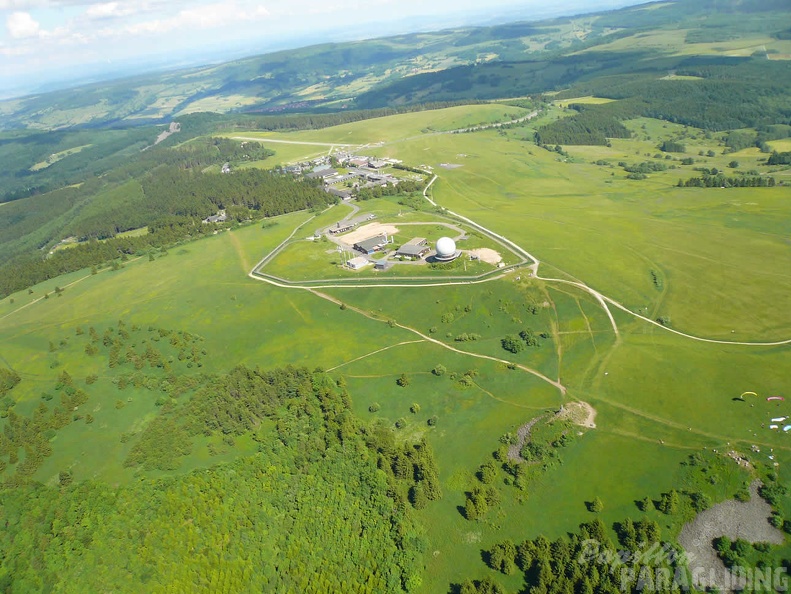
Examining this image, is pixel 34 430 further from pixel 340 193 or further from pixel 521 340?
pixel 340 193

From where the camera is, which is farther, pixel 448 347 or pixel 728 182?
pixel 728 182

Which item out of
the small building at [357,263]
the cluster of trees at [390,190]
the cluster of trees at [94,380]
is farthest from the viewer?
the cluster of trees at [390,190]

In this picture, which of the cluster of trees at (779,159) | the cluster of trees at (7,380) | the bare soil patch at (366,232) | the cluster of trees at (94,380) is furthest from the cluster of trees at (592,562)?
the cluster of trees at (779,159)

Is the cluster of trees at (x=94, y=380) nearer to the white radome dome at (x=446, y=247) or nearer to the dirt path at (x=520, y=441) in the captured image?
the dirt path at (x=520, y=441)

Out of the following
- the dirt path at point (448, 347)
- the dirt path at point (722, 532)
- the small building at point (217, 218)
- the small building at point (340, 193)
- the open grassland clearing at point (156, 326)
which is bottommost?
the dirt path at point (722, 532)

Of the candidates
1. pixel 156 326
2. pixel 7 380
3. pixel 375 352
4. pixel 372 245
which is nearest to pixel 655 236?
pixel 372 245

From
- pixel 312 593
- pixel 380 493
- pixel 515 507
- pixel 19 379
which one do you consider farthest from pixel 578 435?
pixel 19 379

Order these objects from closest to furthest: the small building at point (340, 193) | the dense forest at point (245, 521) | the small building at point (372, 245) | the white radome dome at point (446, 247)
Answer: the dense forest at point (245, 521)
the white radome dome at point (446, 247)
the small building at point (372, 245)
the small building at point (340, 193)
